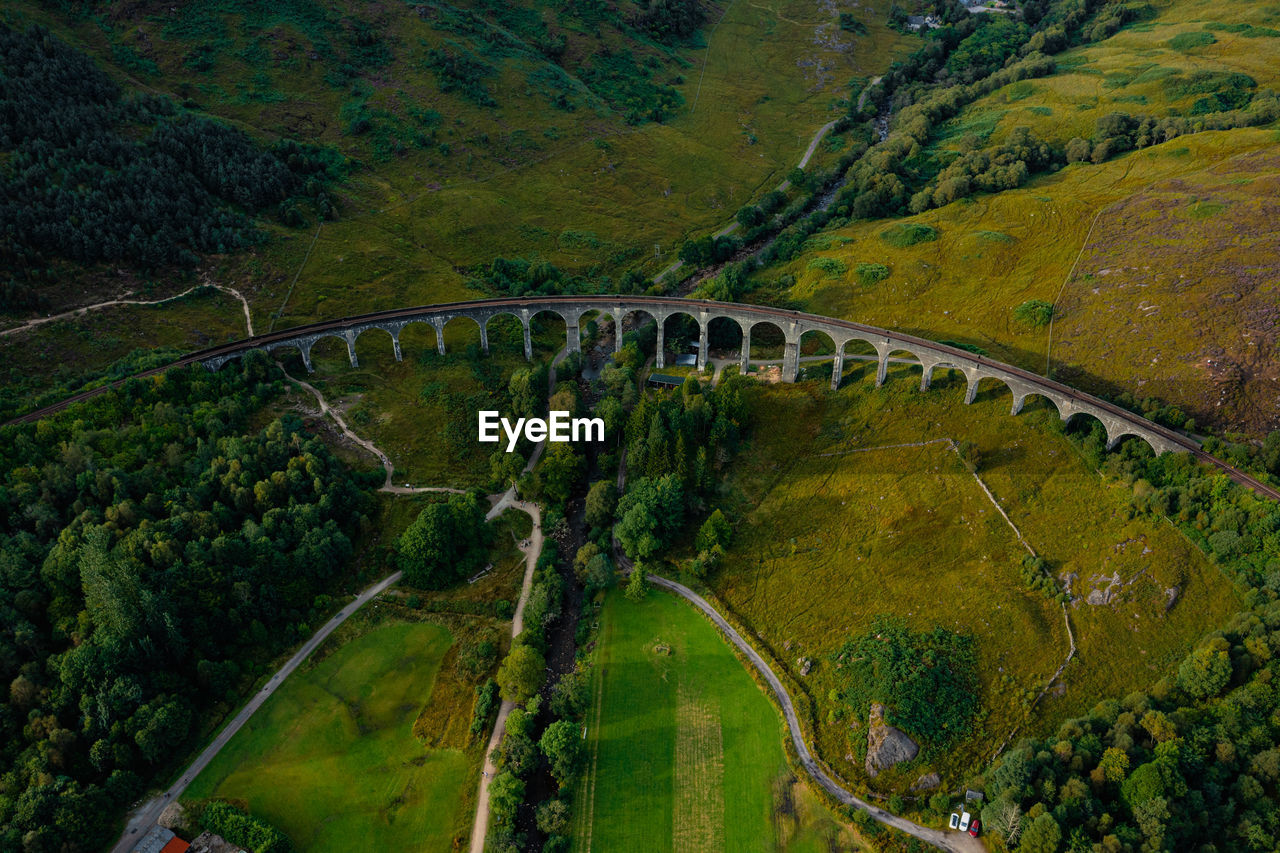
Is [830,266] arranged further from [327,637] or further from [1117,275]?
[327,637]

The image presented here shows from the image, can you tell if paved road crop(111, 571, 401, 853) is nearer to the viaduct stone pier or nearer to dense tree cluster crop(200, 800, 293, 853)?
dense tree cluster crop(200, 800, 293, 853)

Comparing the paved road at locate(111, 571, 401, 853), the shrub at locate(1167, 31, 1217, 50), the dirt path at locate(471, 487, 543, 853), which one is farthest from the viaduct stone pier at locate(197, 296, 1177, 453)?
the shrub at locate(1167, 31, 1217, 50)

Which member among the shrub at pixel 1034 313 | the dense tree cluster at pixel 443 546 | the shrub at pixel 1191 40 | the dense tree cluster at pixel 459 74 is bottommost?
the dense tree cluster at pixel 443 546

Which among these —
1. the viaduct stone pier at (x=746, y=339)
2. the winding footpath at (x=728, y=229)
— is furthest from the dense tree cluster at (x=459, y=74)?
the viaduct stone pier at (x=746, y=339)

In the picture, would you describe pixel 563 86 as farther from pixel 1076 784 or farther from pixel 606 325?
pixel 1076 784

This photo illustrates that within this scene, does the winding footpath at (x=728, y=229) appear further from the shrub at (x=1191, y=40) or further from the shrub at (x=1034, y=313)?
the shrub at (x=1191, y=40)

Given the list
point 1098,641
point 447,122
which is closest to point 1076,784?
point 1098,641
